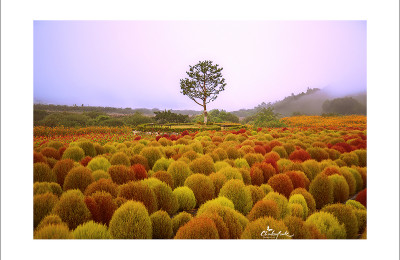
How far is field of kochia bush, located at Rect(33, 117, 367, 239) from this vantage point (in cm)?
209

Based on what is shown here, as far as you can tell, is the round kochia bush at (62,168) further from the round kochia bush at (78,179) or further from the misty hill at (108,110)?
the misty hill at (108,110)

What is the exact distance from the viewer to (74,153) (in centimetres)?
352

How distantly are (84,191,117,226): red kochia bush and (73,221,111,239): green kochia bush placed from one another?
0.17 meters

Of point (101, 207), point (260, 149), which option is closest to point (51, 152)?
point (101, 207)

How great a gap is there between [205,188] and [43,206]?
68.4 inches

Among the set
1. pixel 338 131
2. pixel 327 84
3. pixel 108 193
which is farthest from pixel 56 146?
pixel 338 131

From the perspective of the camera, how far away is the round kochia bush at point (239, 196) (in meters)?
2.56

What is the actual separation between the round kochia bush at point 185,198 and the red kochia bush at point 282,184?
3.29ft

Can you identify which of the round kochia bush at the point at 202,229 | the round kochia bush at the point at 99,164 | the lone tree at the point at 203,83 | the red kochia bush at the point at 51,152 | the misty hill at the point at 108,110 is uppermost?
the lone tree at the point at 203,83

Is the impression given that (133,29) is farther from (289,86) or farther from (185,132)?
(289,86)

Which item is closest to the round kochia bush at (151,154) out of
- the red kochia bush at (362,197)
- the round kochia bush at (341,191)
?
the round kochia bush at (341,191)

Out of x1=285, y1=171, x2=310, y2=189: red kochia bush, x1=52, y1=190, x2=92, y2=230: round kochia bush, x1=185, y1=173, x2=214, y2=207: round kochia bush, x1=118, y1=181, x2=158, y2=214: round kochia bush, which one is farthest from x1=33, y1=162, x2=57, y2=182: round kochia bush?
x1=285, y1=171, x2=310, y2=189: red kochia bush

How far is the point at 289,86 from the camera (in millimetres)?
4027

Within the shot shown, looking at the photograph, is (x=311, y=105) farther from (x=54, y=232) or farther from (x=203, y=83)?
(x=54, y=232)
